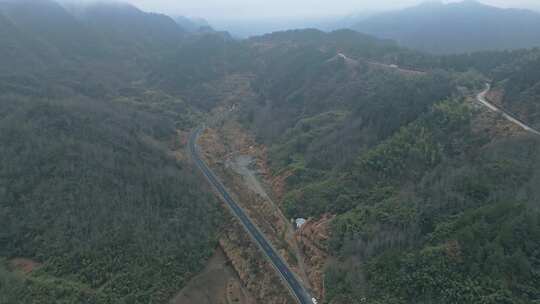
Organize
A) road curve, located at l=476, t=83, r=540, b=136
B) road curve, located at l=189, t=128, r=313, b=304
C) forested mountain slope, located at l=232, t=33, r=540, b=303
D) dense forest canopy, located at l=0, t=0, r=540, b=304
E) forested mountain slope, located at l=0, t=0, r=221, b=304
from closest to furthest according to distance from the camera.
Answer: forested mountain slope, located at l=232, t=33, r=540, b=303 → dense forest canopy, located at l=0, t=0, r=540, b=304 → forested mountain slope, located at l=0, t=0, r=221, b=304 → road curve, located at l=189, t=128, r=313, b=304 → road curve, located at l=476, t=83, r=540, b=136

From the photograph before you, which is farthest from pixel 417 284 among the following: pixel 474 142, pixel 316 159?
pixel 316 159

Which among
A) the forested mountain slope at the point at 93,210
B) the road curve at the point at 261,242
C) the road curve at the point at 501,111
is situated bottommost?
the road curve at the point at 261,242

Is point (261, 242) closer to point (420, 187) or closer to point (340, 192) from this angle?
point (340, 192)

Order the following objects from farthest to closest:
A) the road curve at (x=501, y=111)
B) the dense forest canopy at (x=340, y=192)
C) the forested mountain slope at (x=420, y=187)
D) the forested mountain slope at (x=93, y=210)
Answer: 1. the road curve at (x=501, y=111)
2. the forested mountain slope at (x=93, y=210)
3. the dense forest canopy at (x=340, y=192)
4. the forested mountain slope at (x=420, y=187)

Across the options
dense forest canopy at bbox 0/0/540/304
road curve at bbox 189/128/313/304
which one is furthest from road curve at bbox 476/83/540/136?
road curve at bbox 189/128/313/304

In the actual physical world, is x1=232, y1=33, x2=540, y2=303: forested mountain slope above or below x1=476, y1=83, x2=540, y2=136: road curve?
below

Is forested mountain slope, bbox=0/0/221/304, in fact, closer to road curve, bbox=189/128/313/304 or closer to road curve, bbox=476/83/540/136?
road curve, bbox=189/128/313/304

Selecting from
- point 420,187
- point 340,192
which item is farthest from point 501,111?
point 340,192

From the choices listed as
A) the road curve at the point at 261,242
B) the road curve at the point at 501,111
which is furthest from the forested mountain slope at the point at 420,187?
the road curve at the point at 261,242

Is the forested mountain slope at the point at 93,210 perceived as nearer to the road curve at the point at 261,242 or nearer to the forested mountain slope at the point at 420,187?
the road curve at the point at 261,242
